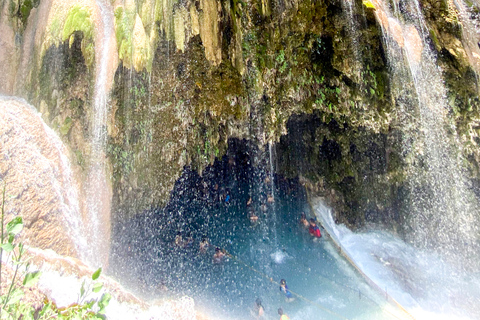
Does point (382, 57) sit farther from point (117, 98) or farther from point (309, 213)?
point (117, 98)

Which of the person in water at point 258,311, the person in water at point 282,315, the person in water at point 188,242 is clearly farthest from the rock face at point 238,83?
the person in water at point 282,315

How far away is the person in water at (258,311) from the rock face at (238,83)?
13.2 feet

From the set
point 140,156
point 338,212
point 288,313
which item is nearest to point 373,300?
point 288,313

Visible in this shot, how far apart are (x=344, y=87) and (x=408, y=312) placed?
603cm

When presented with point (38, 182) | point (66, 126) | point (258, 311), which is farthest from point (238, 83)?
point (258, 311)

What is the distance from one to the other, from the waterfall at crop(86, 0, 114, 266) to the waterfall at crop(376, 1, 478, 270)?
6624 millimetres

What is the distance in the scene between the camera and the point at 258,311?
25.6ft

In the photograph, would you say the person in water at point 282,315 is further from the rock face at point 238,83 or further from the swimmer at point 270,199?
the swimmer at point 270,199

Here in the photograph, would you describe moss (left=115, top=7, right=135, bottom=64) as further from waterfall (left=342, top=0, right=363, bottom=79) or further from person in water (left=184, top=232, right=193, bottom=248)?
person in water (left=184, top=232, right=193, bottom=248)

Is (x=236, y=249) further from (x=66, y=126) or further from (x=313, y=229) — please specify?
(x=66, y=126)

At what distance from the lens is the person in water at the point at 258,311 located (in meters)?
7.71

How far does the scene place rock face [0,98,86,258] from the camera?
14.2ft

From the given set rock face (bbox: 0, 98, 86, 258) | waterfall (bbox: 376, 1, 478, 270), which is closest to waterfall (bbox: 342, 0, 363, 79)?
waterfall (bbox: 376, 1, 478, 270)

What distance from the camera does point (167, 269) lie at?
8906mm
